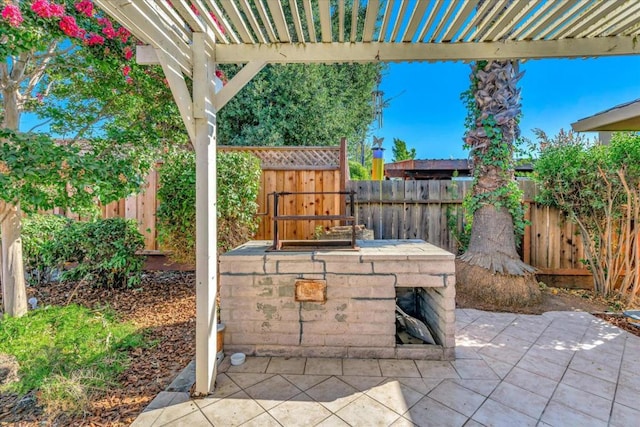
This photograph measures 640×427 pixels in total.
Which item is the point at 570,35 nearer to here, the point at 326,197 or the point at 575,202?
the point at 575,202

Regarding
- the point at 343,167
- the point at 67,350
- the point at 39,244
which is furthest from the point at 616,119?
the point at 39,244

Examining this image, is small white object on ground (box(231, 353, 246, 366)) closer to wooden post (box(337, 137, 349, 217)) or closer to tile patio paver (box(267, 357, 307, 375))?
tile patio paver (box(267, 357, 307, 375))

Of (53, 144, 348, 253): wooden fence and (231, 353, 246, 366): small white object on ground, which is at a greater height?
(53, 144, 348, 253): wooden fence

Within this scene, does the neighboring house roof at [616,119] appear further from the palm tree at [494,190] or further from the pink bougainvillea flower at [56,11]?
the pink bougainvillea flower at [56,11]

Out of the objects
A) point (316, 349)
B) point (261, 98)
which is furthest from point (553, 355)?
point (261, 98)

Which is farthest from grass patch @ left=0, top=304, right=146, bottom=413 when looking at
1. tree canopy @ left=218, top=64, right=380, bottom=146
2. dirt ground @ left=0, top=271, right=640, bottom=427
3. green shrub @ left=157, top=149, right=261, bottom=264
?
tree canopy @ left=218, top=64, right=380, bottom=146

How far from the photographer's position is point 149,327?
3047 mm

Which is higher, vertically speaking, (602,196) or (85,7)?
(85,7)

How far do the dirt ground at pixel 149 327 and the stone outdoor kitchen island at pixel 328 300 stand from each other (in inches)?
21.2

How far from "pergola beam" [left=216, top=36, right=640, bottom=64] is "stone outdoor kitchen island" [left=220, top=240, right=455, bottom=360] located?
1.46 m

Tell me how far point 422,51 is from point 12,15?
2995mm

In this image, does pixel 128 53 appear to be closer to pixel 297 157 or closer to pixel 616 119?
pixel 297 157

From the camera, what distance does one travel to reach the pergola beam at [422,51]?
2.15 m

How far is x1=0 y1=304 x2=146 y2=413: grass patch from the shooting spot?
75.3 inches
